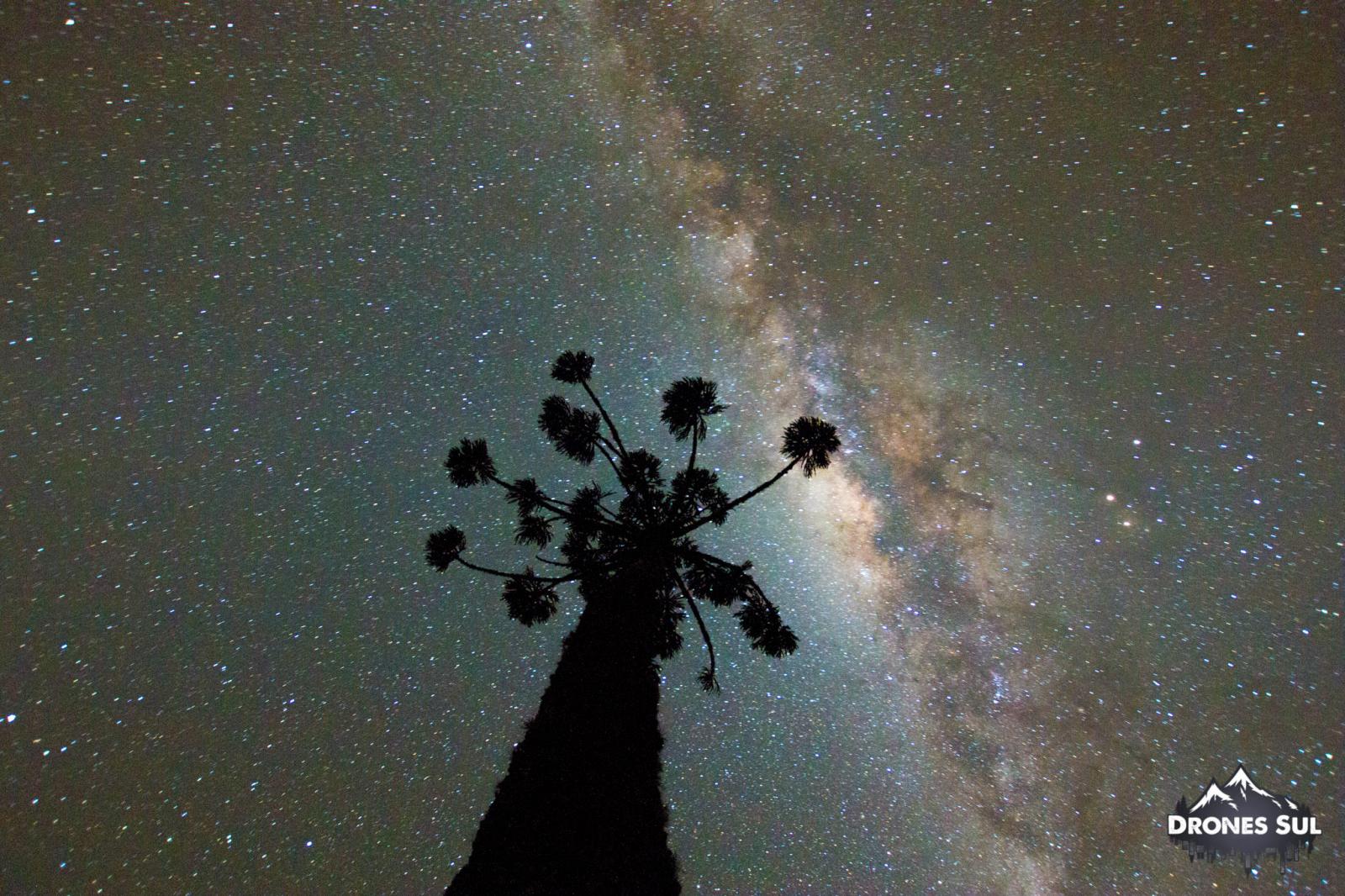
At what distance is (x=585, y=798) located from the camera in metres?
3.37

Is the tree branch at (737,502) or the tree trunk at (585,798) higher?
the tree branch at (737,502)

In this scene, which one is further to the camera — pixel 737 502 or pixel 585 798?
pixel 737 502

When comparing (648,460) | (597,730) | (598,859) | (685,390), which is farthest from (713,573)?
(598,859)

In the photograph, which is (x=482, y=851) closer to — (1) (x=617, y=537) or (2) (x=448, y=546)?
(1) (x=617, y=537)

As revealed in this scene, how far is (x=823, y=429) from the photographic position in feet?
24.5

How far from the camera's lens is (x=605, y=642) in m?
4.40

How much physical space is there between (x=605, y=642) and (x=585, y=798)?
3.80ft

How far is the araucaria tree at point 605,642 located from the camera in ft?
10.5

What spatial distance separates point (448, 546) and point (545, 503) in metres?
1.56

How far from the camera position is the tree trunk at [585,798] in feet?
10.2

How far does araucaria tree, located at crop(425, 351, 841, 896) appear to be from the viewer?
3.19 meters

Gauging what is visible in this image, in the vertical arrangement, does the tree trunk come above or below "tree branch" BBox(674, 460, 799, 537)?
below

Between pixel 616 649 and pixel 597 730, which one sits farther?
pixel 616 649

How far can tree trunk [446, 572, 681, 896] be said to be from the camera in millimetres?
3100
